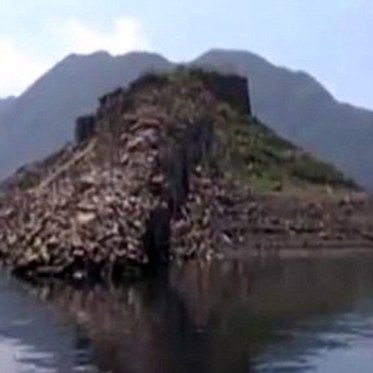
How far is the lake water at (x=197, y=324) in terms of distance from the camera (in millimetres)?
42531

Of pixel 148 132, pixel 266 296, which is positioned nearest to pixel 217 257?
pixel 148 132

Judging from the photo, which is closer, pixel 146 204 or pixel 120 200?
pixel 120 200

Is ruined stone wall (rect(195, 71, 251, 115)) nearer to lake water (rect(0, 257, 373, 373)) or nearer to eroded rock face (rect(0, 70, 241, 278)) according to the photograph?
eroded rock face (rect(0, 70, 241, 278))

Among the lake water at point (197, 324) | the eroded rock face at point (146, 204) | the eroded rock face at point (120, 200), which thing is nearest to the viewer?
the lake water at point (197, 324)

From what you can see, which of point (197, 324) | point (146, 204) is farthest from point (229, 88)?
point (197, 324)

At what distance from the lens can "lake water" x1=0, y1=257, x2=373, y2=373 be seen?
42531 millimetres

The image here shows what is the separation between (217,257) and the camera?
8938cm

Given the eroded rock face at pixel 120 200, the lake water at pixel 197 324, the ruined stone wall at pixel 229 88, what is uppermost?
the ruined stone wall at pixel 229 88

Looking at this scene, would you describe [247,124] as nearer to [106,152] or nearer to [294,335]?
[106,152]

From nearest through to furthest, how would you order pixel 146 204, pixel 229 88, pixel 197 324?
1. pixel 197 324
2. pixel 146 204
3. pixel 229 88

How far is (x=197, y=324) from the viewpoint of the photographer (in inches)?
2045

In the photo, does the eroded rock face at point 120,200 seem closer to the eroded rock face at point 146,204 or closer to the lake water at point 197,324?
the eroded rock face at point 146,204

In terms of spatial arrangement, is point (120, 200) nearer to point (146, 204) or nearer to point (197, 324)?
point (146, 204)

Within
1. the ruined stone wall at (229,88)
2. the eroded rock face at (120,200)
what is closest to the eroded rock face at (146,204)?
the eroded rock face at (120,200)
